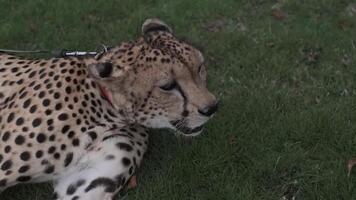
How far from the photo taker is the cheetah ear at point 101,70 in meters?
3.46

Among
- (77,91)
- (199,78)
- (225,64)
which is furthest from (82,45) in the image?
(199,78)

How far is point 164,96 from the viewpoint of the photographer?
3.52m

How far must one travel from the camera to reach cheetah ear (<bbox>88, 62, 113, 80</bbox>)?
3.46 meters

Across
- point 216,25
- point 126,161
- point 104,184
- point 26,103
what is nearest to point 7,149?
point 26,103

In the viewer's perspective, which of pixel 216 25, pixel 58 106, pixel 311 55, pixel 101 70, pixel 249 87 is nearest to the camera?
pixel 101 70

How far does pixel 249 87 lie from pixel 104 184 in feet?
5.14

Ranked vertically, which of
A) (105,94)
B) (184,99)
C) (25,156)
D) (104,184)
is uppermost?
(184,99)

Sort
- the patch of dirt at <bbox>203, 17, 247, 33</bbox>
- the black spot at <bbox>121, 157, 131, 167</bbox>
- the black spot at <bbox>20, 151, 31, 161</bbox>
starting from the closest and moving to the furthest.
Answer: the black spot at <bbox>20, 151, 31, 161</bbox>, the black spot at <bbox>121, 157, 131, 167</bbox>, the patch of dirt at <bbox>203, 17, 247, 33</bbox>

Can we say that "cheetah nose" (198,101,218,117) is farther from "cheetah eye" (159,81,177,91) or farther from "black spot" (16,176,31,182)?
"black spot" (16,176,31,182)

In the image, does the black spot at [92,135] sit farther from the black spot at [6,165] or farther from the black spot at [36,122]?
the black spot at [6,165]

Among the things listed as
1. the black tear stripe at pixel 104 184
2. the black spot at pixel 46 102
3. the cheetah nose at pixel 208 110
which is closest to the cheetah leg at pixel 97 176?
the black tear stripe at pixel 104 184

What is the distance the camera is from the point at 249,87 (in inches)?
191

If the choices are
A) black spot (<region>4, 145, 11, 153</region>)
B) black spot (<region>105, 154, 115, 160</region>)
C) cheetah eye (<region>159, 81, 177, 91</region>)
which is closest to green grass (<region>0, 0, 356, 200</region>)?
black spot (<region>105, 154, 115, 160</region>)

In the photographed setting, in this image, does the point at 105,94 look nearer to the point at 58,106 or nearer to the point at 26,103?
the point at 58,106
